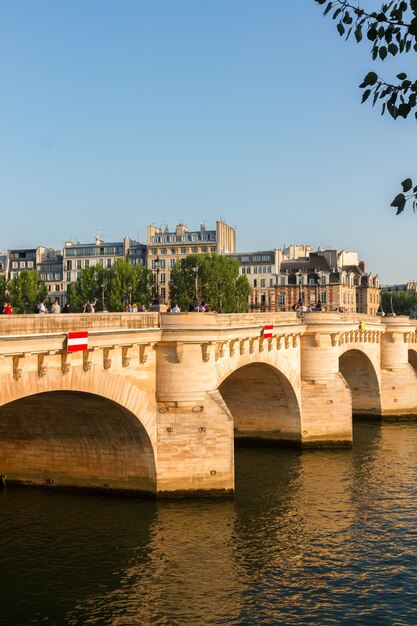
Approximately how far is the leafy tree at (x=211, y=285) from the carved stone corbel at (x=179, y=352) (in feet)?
241

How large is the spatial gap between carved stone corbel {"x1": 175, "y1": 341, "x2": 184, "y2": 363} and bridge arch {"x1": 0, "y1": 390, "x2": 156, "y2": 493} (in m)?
3.34

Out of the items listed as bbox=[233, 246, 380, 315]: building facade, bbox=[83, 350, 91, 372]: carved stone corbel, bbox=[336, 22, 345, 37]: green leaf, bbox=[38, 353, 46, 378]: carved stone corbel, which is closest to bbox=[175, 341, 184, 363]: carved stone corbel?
bbox=[83, 350, 91, 372]: carved stone corbel

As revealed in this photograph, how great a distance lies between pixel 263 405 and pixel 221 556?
881 inches

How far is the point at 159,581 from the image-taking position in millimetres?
24812

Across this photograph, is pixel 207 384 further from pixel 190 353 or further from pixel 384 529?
pixel 384 529

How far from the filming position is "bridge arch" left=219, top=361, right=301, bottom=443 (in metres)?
48.4

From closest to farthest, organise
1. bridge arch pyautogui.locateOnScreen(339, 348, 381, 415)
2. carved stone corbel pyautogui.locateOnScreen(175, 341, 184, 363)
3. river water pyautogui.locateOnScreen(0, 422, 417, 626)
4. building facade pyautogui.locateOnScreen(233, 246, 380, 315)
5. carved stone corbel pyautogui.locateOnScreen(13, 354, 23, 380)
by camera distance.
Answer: river water pyautogui.locateOnScreen(0, 422, 417, 626)
carved stone corbel pyautogui.locateOnScreen(13, 354, 23, 380)
carved stone corbel pyautogui.locateOnScreen(175, 341, 184, 363)
bridge arch pyautogui.locateOnScreen(339, 348, 381, 415)
building facade pyautogui.locateOnScreen(233, 246, 380, 315)

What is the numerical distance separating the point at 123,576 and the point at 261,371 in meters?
23.8

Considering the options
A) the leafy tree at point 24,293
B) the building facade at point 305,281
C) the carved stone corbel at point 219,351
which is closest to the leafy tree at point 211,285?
the building facade at point 305,281

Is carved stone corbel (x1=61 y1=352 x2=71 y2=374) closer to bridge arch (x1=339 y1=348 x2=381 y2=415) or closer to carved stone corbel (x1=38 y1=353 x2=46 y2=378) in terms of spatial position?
carved stone corbel (x1=38 y1=353 x2=46 y2=378)

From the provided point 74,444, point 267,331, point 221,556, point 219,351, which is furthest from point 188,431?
point 267,331

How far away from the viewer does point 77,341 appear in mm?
27797

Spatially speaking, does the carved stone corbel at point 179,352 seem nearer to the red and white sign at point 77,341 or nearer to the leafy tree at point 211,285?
the red and white sign at point 77,341

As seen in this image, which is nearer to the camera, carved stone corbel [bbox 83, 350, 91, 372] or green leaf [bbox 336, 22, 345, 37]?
green leaf [bbox 336, 22, 345, 37]
